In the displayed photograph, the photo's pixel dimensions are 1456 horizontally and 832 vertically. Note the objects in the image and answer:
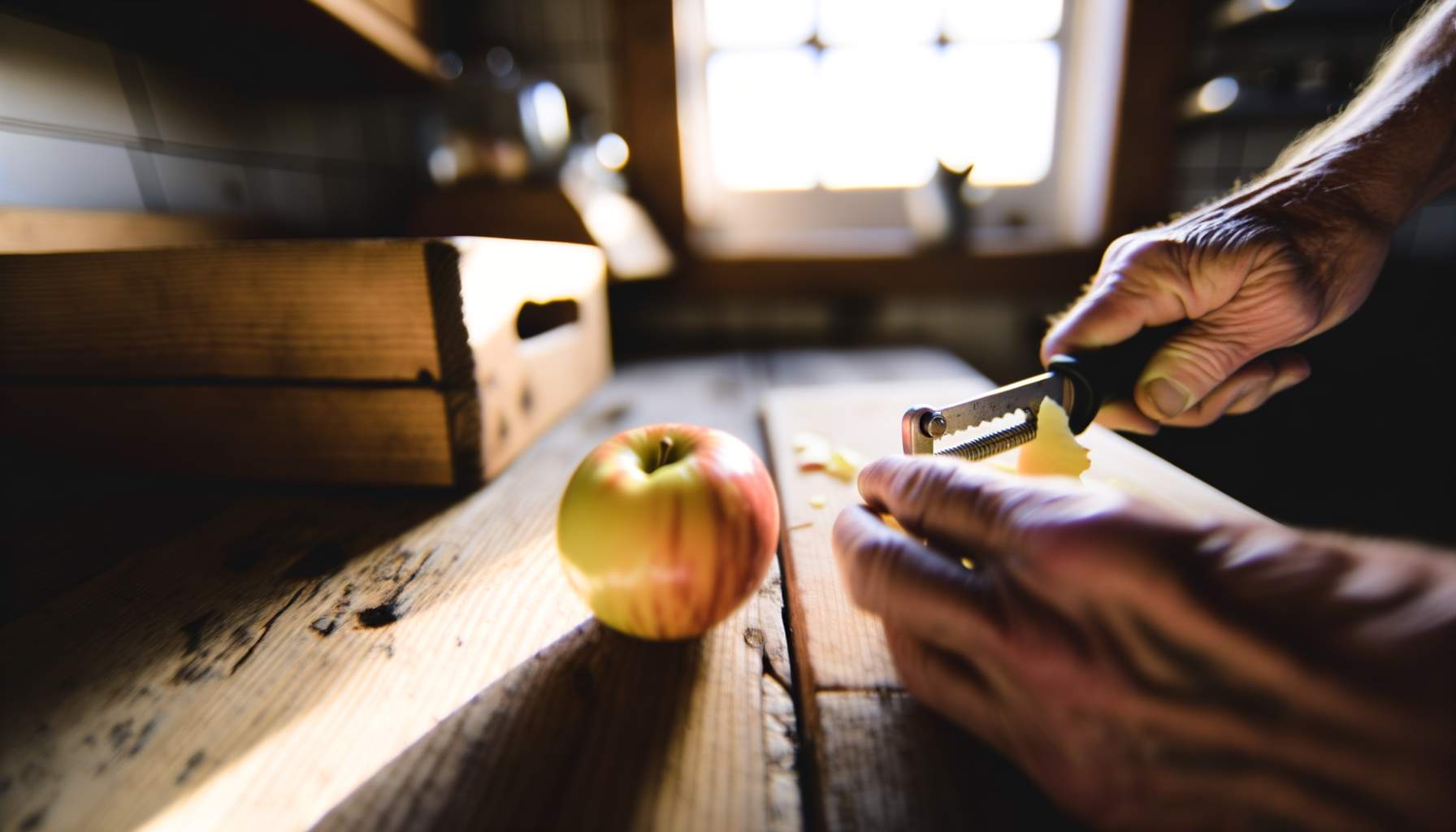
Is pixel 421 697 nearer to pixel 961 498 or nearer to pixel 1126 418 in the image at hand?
pixel 961 498

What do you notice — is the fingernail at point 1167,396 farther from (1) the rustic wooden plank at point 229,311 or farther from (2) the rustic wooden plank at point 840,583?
(1) the rustic wooden plank at point 229,311

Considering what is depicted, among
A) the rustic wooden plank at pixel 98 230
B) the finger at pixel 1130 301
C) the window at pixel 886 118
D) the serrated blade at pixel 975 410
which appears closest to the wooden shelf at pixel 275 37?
the rustic wooden plank at pixel 98 230

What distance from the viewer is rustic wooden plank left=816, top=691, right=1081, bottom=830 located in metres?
0.31

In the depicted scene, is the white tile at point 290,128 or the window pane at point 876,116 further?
the window pane at point 876,116

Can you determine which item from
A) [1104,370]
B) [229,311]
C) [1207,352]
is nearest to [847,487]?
[1104,370]

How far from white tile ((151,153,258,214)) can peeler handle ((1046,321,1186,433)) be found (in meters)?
1.47

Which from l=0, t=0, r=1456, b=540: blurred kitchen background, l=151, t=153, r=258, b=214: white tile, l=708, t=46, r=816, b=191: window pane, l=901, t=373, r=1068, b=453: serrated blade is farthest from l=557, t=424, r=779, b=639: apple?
l=708, t=46, r=816, b=191: window pane

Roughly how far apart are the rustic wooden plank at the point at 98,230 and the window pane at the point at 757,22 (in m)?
1.34

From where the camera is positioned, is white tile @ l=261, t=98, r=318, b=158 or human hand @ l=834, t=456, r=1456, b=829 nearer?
human hand @ l=834, t=456, r=1456, b=829

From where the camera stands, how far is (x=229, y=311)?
2.30 ft

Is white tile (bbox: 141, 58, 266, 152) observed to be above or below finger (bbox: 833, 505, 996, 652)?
above

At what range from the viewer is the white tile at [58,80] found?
80 centimetres

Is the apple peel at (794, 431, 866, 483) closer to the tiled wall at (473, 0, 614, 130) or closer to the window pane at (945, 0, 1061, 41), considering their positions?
the tiled wall at (473, 0, 614, 130)

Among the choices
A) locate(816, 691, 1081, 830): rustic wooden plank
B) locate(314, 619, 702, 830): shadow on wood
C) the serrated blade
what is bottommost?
locate(816, 691, 1081, 830): rustic wooden plank
